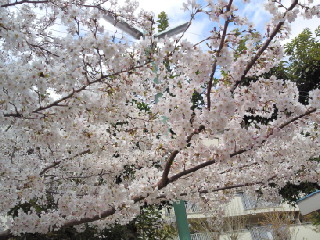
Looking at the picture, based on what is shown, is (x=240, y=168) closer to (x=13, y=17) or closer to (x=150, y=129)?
(x=150, y=129)

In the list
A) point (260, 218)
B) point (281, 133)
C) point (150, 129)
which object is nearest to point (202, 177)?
point (150, 129)

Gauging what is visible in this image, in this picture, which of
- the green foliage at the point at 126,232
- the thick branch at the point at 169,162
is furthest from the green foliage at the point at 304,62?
the thick branch at the point at 169,162

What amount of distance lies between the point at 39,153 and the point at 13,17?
2.68 meters

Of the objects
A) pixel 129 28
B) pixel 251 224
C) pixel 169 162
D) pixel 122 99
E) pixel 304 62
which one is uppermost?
pixel 304 62

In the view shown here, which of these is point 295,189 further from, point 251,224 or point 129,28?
point 251,224

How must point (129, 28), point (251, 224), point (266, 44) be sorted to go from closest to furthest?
point (266, 44) < point (129, 28) < point (251, 224)

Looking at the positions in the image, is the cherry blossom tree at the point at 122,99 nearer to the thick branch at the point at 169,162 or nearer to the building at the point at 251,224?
the thick branch at the point at 169,162

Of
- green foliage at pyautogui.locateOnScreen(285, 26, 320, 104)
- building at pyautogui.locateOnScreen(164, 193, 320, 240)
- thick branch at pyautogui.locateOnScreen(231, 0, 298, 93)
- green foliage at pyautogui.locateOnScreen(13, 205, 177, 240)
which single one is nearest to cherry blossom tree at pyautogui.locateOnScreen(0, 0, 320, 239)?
thick branch at pyautogui.locateOnScreen(231, 0, 298, 93)

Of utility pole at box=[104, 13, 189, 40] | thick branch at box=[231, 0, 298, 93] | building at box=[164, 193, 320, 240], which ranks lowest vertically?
building at box=[164, 193, 320, 240]

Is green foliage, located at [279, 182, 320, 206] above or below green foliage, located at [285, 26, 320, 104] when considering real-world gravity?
below

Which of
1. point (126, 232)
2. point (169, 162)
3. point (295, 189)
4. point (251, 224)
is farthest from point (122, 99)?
point (251, 224)

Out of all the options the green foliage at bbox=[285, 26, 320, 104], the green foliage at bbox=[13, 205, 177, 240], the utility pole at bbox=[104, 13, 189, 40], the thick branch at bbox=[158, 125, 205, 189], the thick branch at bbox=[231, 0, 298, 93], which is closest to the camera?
the thick branch at bbox=[231, 0, 298, 93]

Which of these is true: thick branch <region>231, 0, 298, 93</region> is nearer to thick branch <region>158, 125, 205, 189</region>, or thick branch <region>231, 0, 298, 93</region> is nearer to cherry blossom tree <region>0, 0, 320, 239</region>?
cherry blossom tree <region>0, 0, 320, 239</region>

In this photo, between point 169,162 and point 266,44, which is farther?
point 169,162
